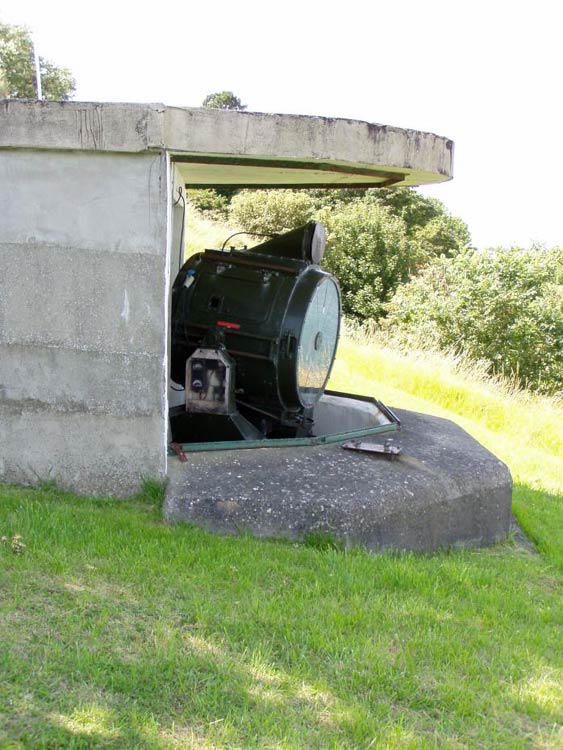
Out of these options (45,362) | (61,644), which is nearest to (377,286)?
(45,362)

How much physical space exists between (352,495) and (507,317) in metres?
15.3

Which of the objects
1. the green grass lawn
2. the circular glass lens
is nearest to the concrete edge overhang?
the circular glass lens

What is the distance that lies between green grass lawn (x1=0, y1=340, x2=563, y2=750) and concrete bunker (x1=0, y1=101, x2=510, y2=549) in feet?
0.65

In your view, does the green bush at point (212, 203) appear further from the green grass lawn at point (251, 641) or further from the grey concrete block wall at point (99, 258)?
the green grass lawn at point (251, 641)

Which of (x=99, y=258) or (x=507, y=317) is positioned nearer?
(x=99, y=258)

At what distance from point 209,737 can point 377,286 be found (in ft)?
80.9

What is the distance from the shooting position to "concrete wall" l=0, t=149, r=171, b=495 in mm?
4309

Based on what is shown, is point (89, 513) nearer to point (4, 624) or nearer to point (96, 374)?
point (96, 374)

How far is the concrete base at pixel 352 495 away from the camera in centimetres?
422

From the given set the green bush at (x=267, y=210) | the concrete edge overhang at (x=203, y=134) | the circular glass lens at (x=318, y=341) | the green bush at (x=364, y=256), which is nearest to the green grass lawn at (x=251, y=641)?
the circular glass lens at (x=318, y=341)

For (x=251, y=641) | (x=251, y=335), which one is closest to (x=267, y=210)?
(x=251, y=335)

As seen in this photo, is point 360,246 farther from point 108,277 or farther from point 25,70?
point 108,277

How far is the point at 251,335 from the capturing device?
18.2 ft

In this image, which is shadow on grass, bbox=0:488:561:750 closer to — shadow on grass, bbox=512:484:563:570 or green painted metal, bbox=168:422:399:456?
green painted metal, bbox=168:422:399:456
